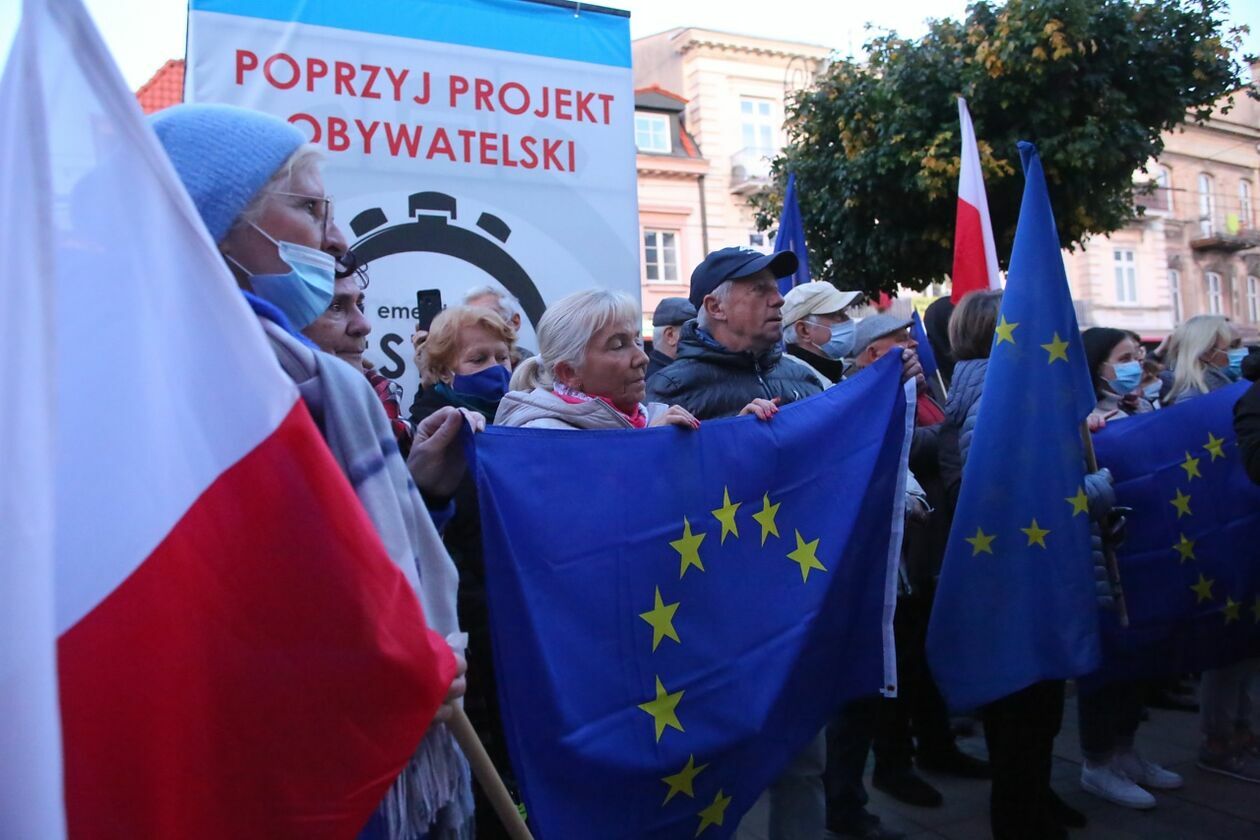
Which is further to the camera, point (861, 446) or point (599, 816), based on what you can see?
point (861, 446)

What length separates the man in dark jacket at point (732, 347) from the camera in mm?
3291

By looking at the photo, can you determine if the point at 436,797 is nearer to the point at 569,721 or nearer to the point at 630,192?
Result: the point at 569,721

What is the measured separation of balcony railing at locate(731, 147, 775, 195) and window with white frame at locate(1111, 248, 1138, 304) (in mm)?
11804

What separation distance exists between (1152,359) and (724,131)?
24.9 m

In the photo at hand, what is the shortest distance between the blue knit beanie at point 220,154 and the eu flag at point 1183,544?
3.26 metres

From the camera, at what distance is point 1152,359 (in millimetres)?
6023

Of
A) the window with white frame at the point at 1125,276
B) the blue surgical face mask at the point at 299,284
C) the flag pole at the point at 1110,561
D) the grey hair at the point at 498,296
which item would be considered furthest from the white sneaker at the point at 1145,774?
the window with white frame at the point at 1125,276

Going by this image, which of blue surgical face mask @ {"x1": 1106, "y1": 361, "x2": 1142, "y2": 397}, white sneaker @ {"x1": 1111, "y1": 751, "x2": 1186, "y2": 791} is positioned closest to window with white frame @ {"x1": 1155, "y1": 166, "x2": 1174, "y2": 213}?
blue surgical face mask @ {"x1": 1106, "y1": 361, "x2": 1142, "y2": 397}

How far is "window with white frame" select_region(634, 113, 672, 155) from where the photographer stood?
28.3 metres

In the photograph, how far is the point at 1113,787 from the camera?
13.5ft

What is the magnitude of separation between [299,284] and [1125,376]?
360cm

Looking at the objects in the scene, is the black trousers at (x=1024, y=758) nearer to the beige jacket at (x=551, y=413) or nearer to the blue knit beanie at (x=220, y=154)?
the beige jacket at (x=551, y=413)

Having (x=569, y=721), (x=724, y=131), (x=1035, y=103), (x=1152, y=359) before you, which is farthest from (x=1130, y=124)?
(x=724, y=131)

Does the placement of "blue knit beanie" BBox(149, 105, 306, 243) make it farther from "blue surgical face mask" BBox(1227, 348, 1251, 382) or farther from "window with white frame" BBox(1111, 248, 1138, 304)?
"window with white frame" BBox(1111, 248, 1138, 304)
